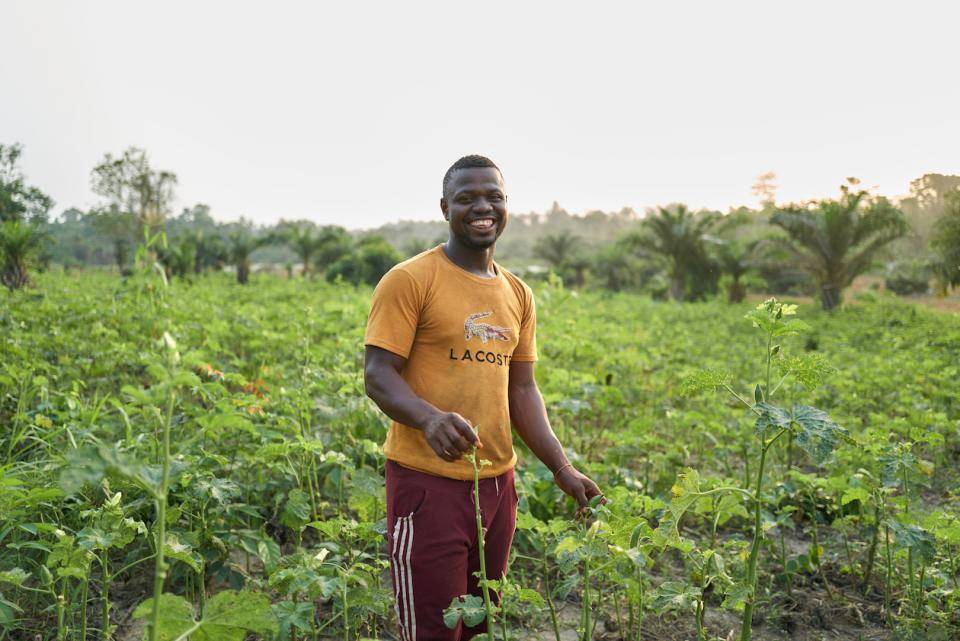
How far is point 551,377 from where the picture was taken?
470 centimetres

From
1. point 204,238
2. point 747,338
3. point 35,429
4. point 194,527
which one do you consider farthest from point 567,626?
point 204,238

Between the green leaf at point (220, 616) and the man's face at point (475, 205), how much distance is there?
3.69 feet

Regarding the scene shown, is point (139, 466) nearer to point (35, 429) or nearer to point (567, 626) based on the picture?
point (567, 626)

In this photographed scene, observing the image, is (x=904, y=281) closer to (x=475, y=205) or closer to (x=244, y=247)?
(x=244, y=247)

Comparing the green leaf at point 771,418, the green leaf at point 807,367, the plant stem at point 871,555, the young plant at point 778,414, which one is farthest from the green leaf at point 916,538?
the green leaf at point 771,418

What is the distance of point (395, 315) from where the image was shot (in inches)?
75.3

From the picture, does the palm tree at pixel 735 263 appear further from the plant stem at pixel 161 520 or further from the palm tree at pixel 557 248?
the plant stem at pixel 161 520

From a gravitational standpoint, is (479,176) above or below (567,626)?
above

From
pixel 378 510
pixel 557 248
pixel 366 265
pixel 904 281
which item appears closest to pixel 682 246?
pixel 904 281

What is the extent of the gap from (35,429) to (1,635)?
1.27 meters

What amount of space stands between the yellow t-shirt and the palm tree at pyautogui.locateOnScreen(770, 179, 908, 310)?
60.9 ft

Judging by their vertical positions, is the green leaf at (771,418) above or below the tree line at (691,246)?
below

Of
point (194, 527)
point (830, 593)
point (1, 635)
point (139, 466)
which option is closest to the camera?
point (139, 466)

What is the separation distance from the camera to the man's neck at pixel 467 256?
6.86 ft
